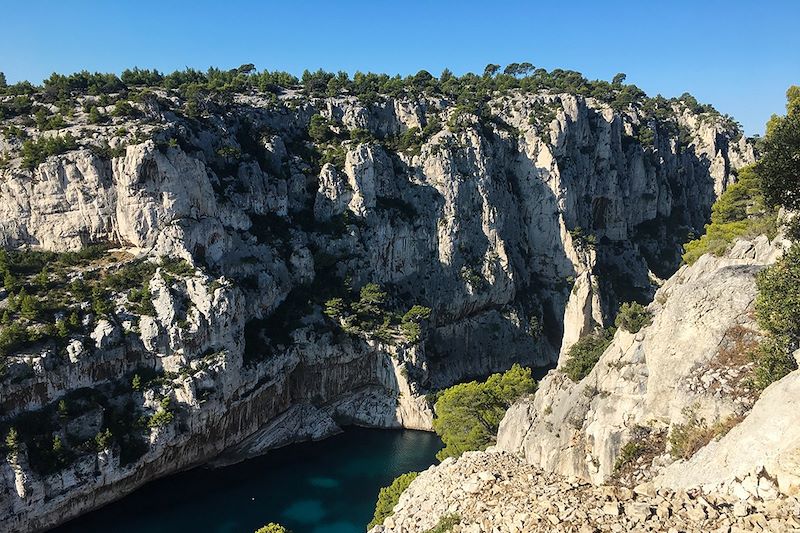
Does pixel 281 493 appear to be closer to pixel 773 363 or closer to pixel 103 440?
pixel 103 440

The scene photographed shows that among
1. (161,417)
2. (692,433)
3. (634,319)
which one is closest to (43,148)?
(161,417)

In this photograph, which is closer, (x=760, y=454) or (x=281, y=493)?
(x=760, y=454)

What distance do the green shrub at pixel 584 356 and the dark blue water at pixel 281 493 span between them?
1795 centimetres

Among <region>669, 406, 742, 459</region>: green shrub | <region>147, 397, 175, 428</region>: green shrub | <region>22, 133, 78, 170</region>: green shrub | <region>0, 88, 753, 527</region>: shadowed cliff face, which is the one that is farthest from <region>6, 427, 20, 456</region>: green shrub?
<region>669, 406, 742, 459</region>: green shrub

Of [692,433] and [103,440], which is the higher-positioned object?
[692,433]

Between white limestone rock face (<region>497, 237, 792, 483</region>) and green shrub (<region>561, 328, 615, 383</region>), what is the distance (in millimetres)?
2246

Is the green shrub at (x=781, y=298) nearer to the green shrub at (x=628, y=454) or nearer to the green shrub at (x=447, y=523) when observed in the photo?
the green shrub at (x=628, y=454)

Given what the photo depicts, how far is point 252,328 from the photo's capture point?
4744cm

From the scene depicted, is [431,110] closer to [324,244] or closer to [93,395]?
[324,244]

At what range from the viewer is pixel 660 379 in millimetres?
18297

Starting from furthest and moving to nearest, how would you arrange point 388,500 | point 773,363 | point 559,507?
1. point 388,500
2. point 559,507
3. point 773,363

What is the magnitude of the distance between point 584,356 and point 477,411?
36.5 feet

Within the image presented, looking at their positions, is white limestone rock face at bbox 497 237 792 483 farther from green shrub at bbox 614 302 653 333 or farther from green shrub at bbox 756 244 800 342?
green shrub at bbox 756 244 800 342

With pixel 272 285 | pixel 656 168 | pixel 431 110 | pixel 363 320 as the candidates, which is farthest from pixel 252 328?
pixel 656 168
